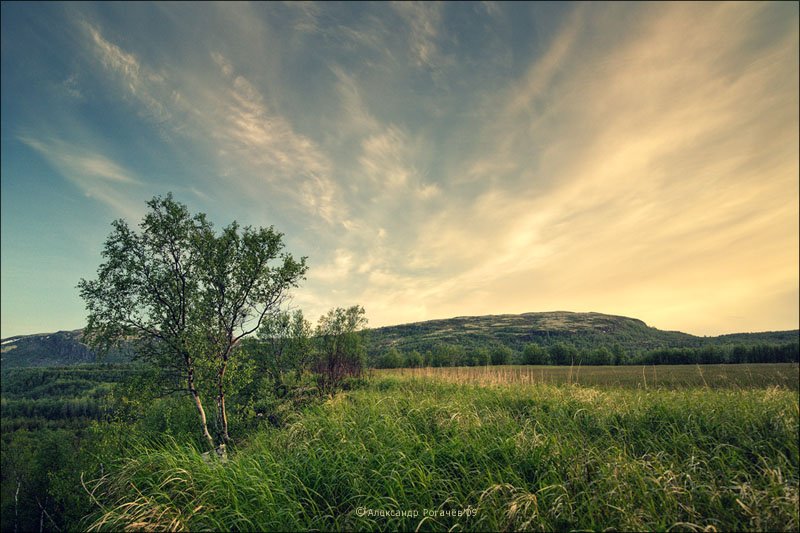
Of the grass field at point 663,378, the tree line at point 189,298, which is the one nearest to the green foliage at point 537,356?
the grass field at point 663,378

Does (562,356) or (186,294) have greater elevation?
(186,294)

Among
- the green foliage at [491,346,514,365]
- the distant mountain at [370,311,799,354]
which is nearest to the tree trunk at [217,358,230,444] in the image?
the green foliage at [491,346,514,365]

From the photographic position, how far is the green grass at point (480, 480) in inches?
184

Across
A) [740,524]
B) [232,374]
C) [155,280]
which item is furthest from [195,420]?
[740,524]

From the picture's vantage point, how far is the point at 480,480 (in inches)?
221

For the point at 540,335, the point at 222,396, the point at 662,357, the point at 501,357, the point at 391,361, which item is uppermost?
the point at 222,396

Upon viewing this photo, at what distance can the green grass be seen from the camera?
467cm

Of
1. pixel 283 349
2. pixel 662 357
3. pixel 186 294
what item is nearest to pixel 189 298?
pixel 186 294

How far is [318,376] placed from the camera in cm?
2838

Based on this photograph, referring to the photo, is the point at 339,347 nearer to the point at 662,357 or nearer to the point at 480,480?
the point at 480,480

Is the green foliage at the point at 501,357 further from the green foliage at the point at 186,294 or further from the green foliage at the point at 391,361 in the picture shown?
the green foliage at the point at 186,294

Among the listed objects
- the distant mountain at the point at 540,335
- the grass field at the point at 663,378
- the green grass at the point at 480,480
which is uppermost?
the green grass at the point at 480,480

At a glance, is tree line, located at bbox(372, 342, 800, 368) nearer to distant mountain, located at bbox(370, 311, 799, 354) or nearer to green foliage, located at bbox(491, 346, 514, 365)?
green foliage, located at bbox(491, 346, 514, 365)

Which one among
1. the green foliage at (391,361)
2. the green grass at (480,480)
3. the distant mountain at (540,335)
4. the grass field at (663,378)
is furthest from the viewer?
the distant mountain at (540,335)
